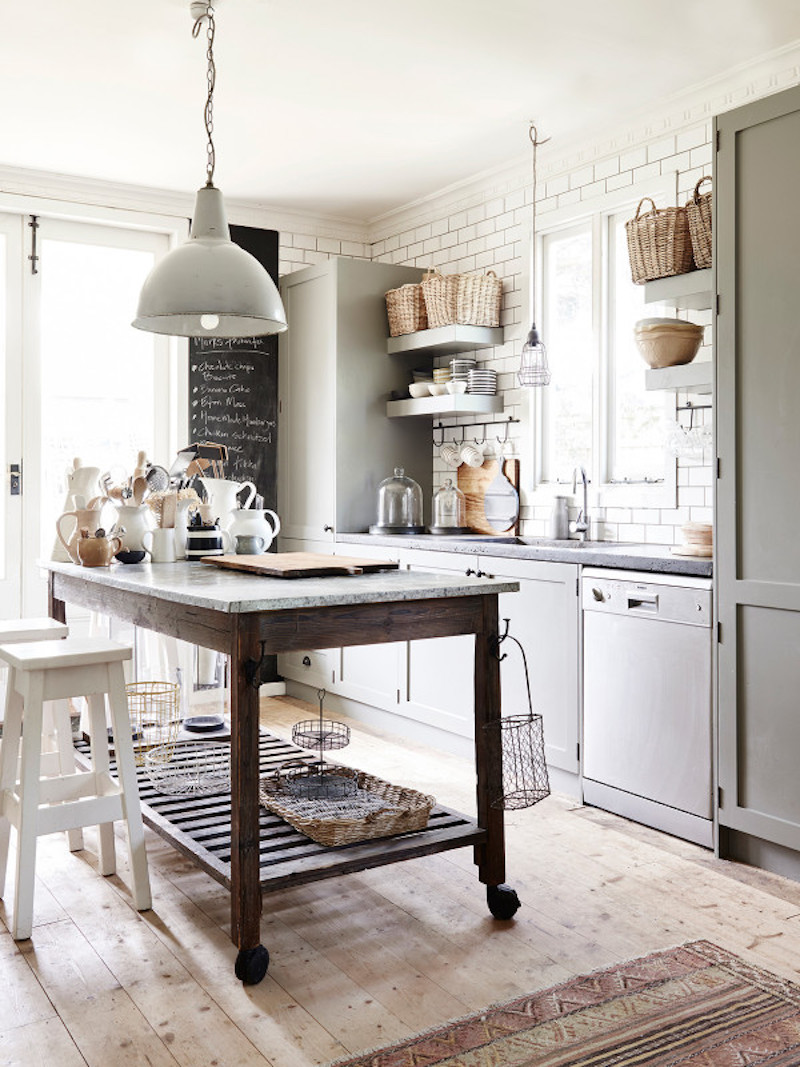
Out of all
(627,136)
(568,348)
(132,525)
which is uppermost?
(627,136)

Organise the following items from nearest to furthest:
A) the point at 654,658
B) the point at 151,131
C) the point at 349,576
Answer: the point at 349,576, the point at 654,658, the point at 151,131

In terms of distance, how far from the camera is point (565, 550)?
3.96 m

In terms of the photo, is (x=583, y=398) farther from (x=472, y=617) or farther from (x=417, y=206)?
(x=472, y=617)

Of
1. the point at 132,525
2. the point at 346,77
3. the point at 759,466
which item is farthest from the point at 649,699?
the point at 346,77

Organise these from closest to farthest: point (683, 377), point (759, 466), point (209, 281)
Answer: point (209, 281)
point (759, 466)
point (683, 377)

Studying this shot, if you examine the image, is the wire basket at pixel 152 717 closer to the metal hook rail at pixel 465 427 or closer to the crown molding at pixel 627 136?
the metal hook rail at pixel 465 427

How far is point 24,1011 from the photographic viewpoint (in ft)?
7.65

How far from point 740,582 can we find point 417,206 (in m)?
3.57

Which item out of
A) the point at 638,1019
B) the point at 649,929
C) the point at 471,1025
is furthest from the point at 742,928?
the point at 471,1025

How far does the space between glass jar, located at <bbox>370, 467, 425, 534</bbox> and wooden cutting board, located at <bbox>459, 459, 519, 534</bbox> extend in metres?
0.28

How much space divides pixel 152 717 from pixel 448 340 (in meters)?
2.40

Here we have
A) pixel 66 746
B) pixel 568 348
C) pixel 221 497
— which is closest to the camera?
pixel 66 746

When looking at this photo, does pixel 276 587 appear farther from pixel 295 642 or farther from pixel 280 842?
pixel 280 842

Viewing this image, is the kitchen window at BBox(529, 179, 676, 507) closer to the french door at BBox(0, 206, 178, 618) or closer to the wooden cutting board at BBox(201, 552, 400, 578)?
the wooden cutting board at BBox(201, 552, 400, 578)
